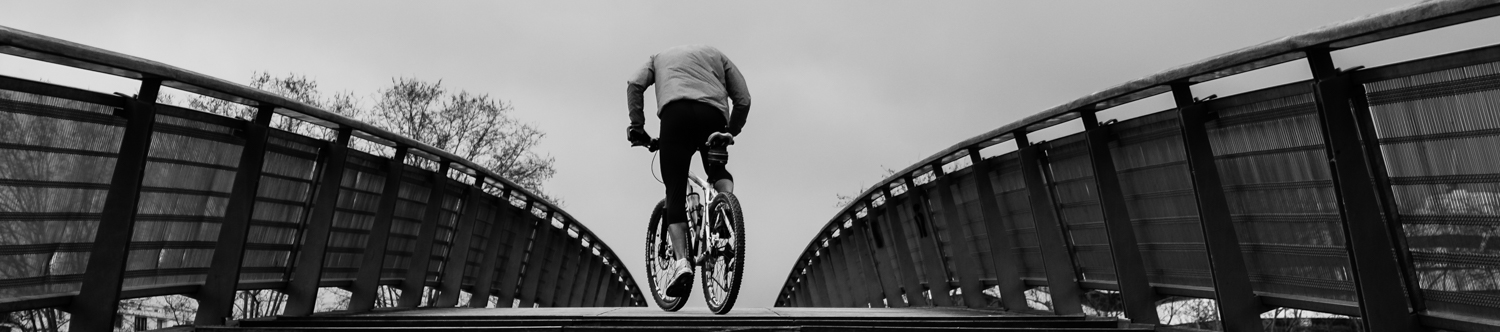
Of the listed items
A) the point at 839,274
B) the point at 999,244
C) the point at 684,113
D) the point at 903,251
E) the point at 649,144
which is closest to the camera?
the point at 684,113

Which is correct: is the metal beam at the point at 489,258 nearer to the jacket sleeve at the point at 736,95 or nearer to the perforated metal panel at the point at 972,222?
the perforated metal panel at the point at 972,222

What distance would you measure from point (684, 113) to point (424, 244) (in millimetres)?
2866

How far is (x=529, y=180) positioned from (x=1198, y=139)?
40.1 meters

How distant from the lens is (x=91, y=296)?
14.0ft

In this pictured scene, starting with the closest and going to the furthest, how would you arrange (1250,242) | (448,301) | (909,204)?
(1250,242) → (448,301) → (909,204)

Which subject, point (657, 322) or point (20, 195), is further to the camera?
point (657, 322)

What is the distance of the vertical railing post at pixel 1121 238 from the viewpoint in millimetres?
5473

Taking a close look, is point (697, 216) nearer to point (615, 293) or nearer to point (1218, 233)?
point (1218, 233)

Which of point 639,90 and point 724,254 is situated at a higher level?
point 639,90

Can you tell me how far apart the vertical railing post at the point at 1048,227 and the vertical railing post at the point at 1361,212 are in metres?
2.91

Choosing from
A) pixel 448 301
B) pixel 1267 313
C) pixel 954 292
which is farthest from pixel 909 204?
pixel 1267 313

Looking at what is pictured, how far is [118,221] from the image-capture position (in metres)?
4.36

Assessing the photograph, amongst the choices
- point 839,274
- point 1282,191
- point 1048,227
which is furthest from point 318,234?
point 839,274

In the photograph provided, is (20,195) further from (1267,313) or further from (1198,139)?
(1267,313)
